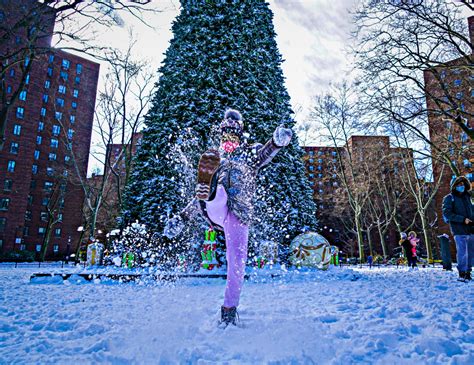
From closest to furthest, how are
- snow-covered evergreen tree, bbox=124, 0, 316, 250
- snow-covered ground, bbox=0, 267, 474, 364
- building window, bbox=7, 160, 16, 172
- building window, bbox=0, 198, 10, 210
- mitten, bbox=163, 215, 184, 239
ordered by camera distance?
snow-covered ground, bbox=0, 267, 474, 364 < mitten, bbox=163, 215, 184, 239 < snow-covered evergreen tree, bbox=124, 0, 316, 250 < building window, bbox=0, 198, 10, 210 < building window, bbox=7, 160, 16, 172

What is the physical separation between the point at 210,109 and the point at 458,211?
893 cm

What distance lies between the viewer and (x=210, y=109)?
486 inches

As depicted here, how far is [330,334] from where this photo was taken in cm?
315

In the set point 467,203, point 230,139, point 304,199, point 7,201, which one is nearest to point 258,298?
point 230,139

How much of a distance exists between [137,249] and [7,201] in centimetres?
3038

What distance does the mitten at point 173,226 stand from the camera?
12.5 ft

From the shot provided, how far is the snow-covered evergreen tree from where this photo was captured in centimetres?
1221

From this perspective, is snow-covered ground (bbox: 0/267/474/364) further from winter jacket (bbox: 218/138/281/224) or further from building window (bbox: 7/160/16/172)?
building window (bbox: 7/160/16/172)

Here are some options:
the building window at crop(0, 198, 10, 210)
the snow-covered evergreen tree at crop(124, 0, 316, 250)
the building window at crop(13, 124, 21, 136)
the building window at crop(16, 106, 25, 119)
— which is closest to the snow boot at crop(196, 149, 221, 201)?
the snow-covered evergreen tree at crop(124, 0, 316, 250)

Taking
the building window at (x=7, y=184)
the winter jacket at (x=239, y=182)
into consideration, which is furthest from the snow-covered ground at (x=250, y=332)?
the building window at (x=7, y=184)

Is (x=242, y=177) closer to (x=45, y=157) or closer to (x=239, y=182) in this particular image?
(x=239, y=182)

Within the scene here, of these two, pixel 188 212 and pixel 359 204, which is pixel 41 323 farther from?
pixel 359 204

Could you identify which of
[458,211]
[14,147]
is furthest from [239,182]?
[14,147]

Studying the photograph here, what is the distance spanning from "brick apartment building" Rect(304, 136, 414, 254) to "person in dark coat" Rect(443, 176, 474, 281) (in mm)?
8589
